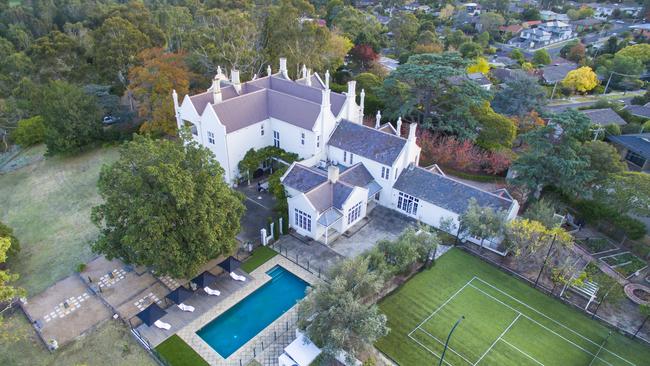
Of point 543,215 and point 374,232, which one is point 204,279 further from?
point 543,215

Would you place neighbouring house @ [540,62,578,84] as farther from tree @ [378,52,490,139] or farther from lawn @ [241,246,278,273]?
lawn @ [241,246,278,273]

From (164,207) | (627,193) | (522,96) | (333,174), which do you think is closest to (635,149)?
(522,96)

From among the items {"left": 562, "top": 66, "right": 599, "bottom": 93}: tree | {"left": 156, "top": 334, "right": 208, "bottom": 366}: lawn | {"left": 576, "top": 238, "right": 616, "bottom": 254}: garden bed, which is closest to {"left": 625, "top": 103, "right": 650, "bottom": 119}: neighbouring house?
{"left": 562, "top": 66, "right": 599, "bottom": 93}: tree

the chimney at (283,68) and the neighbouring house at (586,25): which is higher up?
the chimney at (283,68)

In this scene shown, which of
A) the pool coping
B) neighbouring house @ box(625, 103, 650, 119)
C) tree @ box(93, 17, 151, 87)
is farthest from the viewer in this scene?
tree @ box(93, 17, 151, 87)

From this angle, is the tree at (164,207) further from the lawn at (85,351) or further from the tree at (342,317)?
the tree at (342,317)

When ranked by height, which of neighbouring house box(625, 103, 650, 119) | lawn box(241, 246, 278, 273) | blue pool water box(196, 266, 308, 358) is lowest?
blue pool water box(196, 266, 308, 358)

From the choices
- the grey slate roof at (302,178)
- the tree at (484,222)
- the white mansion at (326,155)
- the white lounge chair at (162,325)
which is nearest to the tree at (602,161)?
the white mansion at (326,155)
